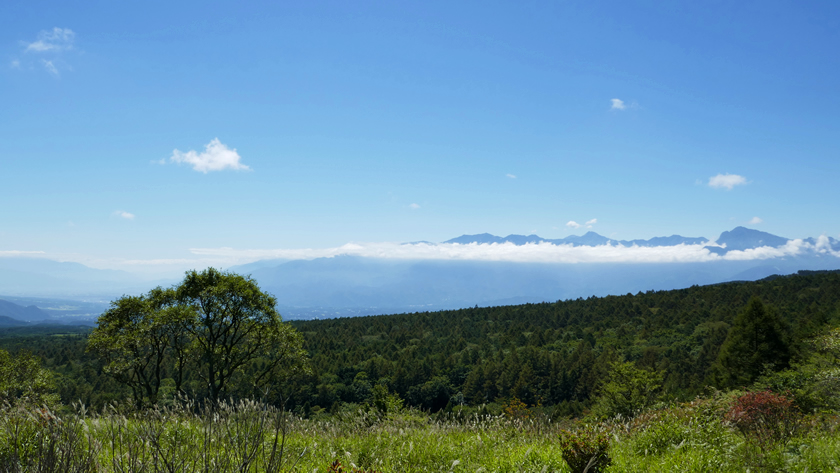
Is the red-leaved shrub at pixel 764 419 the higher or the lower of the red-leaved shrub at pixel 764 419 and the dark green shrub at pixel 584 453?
the lower

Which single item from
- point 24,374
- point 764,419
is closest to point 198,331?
point 24,374

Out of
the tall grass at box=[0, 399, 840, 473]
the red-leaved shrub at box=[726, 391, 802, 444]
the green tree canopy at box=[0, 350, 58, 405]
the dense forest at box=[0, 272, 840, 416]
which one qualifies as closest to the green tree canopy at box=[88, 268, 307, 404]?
the tall grass at box=[0, 399, 840, 473]

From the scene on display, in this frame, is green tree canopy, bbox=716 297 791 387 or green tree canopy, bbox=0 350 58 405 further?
green tree canopy, bbox=716 297 791 387

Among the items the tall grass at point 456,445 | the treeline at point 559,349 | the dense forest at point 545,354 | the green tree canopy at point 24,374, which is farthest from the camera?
the treeline at point 559,349

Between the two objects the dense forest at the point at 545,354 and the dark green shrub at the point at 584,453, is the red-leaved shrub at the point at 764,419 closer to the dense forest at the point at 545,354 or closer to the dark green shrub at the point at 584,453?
the dark green shrub at the point at 584,453

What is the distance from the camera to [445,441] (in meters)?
9.07

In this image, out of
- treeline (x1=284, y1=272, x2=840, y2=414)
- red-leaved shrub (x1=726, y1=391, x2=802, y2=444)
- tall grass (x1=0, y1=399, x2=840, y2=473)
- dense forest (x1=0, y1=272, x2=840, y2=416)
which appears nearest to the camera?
tall grass (x1=0, y1=399, x2=840, y2=473)

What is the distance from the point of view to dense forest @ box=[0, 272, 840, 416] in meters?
63.6

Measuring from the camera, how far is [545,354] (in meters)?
79.0

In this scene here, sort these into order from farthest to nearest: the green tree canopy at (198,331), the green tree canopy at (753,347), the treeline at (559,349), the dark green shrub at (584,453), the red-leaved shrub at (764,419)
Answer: the treeline at (559,349) → the green tree canopy at (753,347) → the green tree canopy at (198,331) → the red-leaved shrub at (764,419) → the dark green shrub at (584,453)

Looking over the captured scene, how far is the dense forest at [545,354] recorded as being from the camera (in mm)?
63562

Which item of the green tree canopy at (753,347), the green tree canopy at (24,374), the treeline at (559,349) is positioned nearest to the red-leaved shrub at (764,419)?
the green tree canopy at (753,347)

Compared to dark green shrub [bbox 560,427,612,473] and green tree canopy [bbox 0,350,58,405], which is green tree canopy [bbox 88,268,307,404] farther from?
dark green shrub [bbox 560,427,612,473]

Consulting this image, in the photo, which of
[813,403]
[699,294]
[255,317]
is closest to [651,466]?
[813,403]
